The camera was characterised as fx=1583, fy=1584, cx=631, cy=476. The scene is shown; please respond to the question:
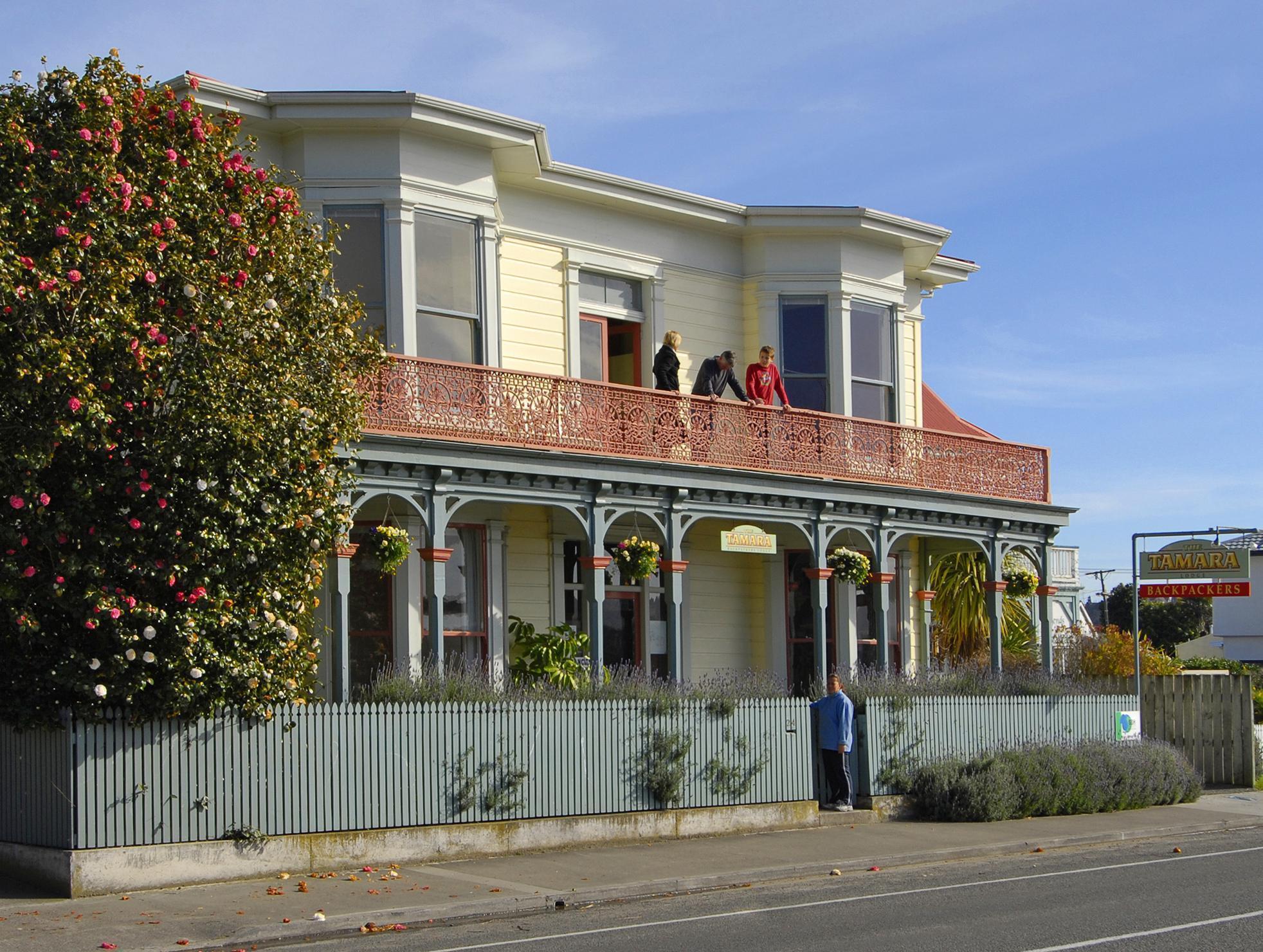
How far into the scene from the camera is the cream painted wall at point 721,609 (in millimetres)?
22375

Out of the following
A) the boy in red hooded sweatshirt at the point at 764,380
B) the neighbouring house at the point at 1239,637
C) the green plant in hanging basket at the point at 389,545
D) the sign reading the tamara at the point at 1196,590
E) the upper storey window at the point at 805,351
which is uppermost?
the upper storey window at the point at 805,351

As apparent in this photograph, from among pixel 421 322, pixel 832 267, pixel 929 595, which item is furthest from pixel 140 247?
pixel 929 595

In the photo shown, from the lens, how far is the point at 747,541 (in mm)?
20250

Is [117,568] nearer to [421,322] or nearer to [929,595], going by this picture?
[421,322]

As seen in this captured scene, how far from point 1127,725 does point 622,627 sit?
707 centimetres

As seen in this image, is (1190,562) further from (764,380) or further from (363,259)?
(363,259)

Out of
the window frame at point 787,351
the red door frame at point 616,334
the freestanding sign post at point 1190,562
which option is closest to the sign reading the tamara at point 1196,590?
the freestanding sign post at point 1190,562

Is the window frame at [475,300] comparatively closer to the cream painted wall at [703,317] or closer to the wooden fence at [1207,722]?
the cream painted wall at [703,317]

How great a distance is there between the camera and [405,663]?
18094 millimetres

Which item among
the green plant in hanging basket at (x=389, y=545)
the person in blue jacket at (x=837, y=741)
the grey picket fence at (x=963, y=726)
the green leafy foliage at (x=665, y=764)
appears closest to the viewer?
the green leafy foliage at (x=665, y=764)

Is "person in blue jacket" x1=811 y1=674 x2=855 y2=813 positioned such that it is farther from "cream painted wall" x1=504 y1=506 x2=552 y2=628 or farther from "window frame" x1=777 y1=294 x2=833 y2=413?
"window frame" x1=777 y1=294 x2=833 y2=413

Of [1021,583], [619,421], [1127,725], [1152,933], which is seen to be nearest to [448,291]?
[619,421]

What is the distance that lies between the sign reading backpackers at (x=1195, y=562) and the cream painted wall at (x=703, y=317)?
6.74 metres

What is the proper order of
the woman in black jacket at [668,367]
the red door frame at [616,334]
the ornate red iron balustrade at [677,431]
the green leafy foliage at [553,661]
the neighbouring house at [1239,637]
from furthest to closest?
the neighbouring house at [1239,637]
the red door frame at [616,334]
the woman in black jacket at [668,367]
the green leafy foliage at [553,661]
the ornate red iron balustrade at [677,431]
